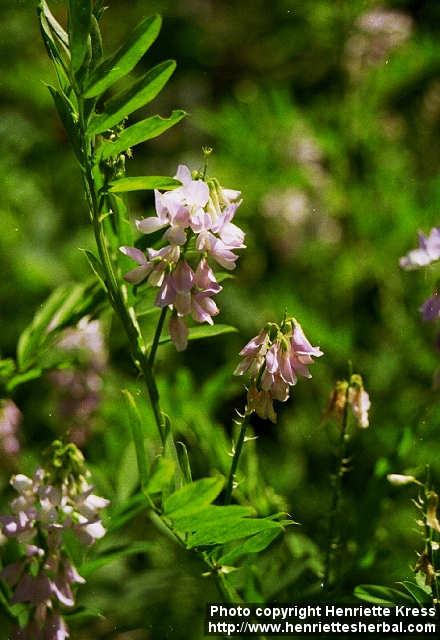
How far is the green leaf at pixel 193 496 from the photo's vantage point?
0.73 metres

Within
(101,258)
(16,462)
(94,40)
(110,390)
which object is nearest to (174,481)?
(101,258)

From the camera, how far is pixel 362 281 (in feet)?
6.29

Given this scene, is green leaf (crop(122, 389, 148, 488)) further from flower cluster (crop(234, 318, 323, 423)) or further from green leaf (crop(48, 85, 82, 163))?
green leaf (crop(48, 85, 82, 163))

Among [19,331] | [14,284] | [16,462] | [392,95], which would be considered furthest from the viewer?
[392,95]

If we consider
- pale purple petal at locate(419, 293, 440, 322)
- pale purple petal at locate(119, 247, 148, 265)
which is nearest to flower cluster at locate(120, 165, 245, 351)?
pale purple petal at locate(119, 247, 148, 265)

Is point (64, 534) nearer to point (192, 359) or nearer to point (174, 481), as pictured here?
point (174, 481)

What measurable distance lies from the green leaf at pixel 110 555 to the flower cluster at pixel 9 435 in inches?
14.0

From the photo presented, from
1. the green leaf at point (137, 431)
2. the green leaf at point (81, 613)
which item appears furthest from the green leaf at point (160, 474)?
the green leaf at point (81, 613)

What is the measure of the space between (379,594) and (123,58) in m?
0.61

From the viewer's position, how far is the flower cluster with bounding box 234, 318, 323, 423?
773mm

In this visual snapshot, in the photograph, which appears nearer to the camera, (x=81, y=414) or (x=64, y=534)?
(x=64, y=534)

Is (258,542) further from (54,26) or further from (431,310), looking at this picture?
(54,26)

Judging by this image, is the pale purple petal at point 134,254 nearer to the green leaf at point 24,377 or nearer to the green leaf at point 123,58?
the green leaf at point 123,58

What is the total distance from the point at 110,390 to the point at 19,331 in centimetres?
26
